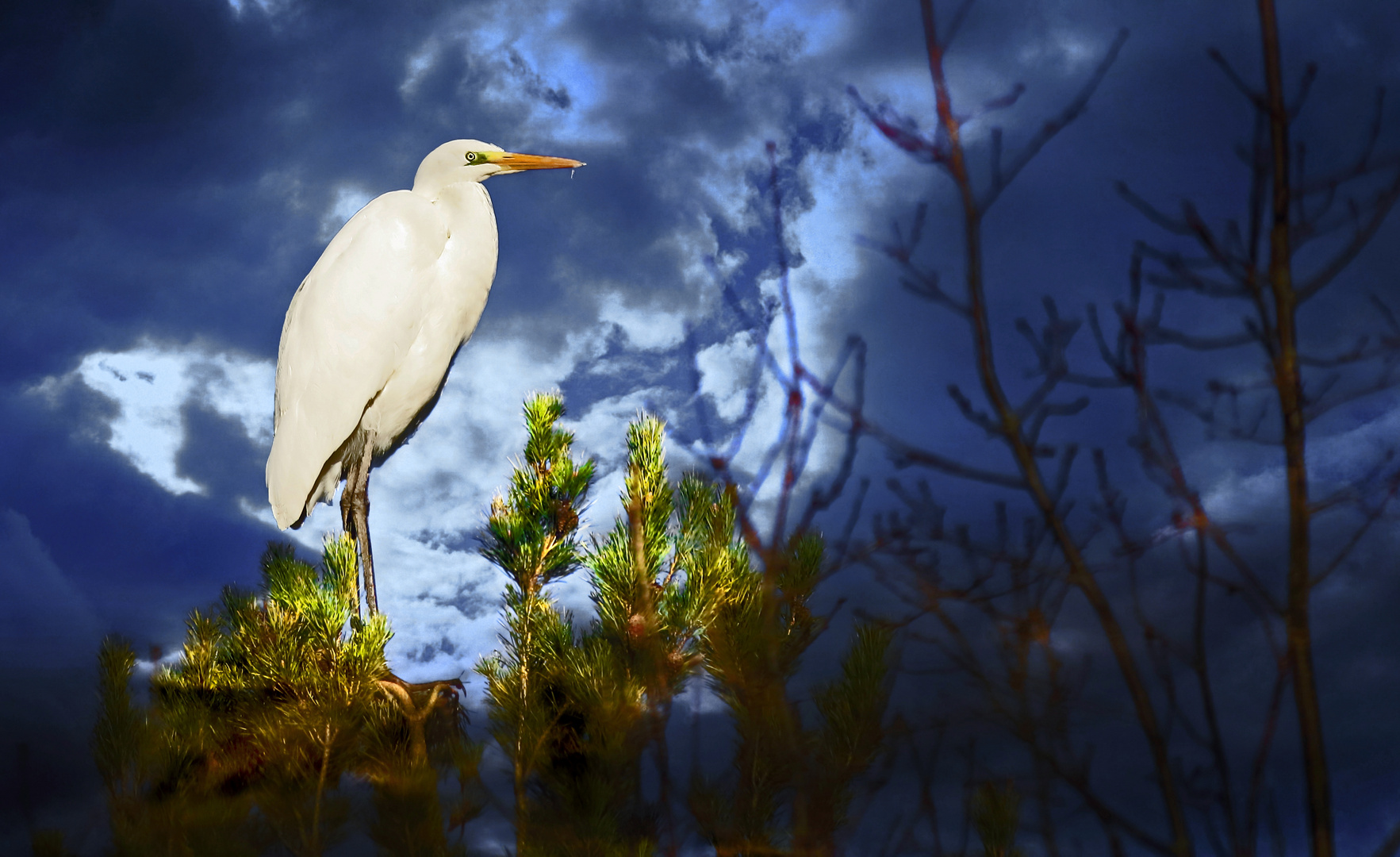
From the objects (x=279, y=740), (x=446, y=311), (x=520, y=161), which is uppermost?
(x=520, y=161)

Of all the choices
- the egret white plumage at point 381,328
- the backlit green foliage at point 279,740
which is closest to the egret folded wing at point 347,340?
the egret white plumage at point 381,328

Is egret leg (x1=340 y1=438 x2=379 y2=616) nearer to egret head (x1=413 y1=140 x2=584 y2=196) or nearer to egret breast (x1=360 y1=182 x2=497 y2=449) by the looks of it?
egret breast (x1=360 y1=182 x2=497 y2=449)

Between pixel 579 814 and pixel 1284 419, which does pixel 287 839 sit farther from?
pixel 1284 419

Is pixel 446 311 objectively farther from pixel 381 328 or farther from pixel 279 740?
pixel 279 740

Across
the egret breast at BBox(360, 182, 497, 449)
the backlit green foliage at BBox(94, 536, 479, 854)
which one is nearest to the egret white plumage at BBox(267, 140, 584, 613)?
the egret breast at BBox(360, 182, 497, 449)

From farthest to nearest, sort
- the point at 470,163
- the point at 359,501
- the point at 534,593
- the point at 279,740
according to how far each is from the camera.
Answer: the point at 470,163, the point at 359,501, the point at 534,593, the point at 279,740

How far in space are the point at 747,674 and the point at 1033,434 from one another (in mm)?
903

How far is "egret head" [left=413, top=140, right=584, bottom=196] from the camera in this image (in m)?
3.48

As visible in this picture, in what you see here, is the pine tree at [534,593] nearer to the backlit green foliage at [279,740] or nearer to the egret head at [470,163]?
the backlit green foliage at [279,740]

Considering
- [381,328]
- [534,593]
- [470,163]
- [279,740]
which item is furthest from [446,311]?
[279,740]

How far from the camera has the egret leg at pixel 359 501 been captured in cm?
308

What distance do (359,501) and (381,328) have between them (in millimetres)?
679

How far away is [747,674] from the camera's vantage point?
1604 millimetres

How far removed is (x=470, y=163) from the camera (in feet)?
11.5
